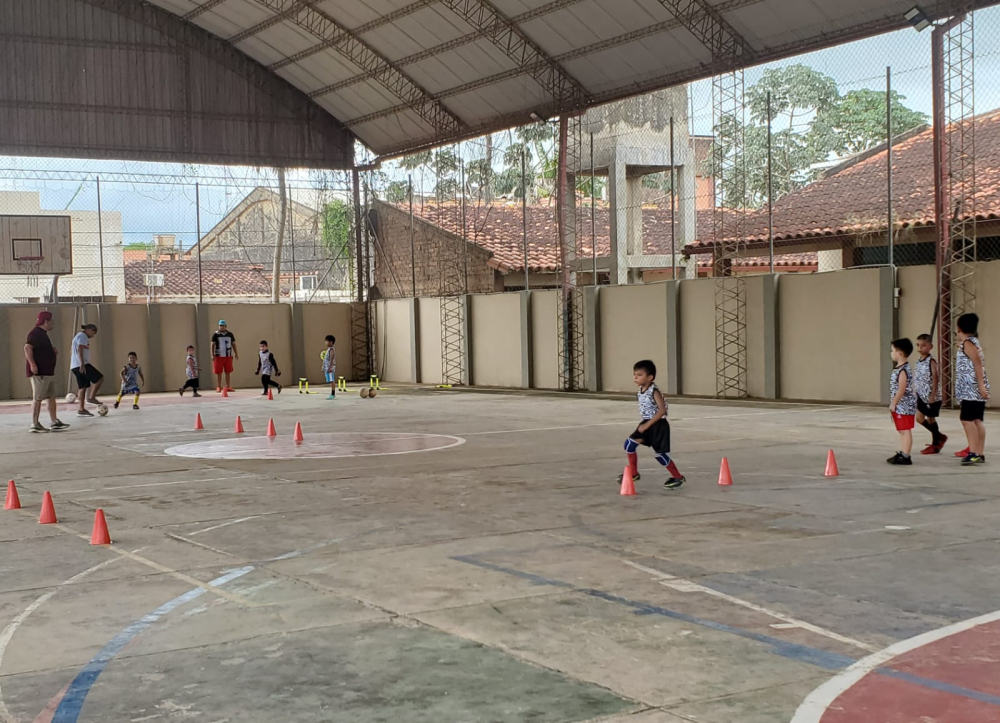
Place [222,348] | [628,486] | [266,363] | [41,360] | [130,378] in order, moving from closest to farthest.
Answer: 1. [628,486]
2. [41,360]
3. [130,378]
4. [266,363]
5. [222,348]

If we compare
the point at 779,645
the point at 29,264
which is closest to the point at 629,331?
the point at 29,264

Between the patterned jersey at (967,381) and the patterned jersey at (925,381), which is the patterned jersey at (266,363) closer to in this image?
the patterned jersey at (925,381)

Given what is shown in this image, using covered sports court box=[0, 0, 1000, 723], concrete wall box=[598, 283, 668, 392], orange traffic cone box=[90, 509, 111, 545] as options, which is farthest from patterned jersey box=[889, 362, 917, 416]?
concrete wall box=[598, 283, 668, 392]

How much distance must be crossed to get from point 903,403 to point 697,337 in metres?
13.3

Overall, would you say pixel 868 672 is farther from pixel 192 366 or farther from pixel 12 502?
pixel 192 366

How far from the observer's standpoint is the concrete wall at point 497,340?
31.7 meters

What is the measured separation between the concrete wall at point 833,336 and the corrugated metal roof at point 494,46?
4.99 metres

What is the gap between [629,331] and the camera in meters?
27.8

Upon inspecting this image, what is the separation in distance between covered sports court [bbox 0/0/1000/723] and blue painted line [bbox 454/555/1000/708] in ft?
0.09

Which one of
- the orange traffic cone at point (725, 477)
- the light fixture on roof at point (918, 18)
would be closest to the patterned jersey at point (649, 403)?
the orange traffic cone at point (725, 477)

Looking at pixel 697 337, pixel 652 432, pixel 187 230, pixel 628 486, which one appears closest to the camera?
pixel 628 486

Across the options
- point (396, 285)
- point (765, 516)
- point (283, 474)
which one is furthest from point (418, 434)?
point (396, 285)

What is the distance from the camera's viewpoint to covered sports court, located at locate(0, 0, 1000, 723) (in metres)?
5.30

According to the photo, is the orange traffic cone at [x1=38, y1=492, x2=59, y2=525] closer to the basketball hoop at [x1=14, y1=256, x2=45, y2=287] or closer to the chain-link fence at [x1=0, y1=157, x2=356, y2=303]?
the basketball hoop at [x1=14, y1=256, x2=45, y2=287]
